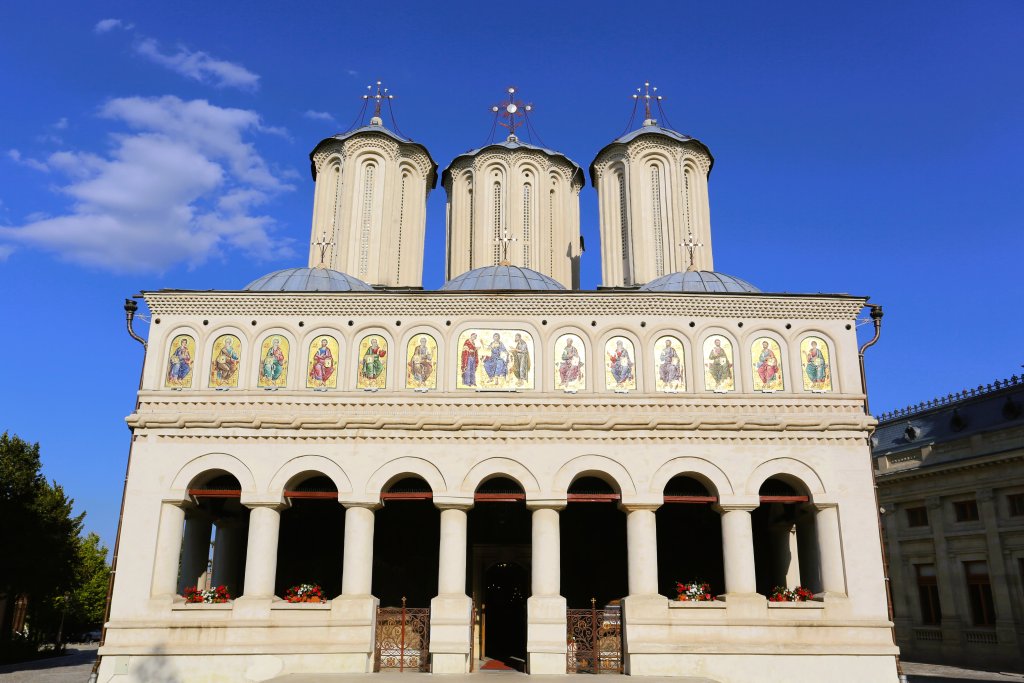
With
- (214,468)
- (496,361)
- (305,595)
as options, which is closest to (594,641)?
(305,595)

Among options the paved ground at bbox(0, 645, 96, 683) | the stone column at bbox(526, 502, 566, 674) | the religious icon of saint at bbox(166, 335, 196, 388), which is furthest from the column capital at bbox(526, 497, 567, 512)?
the paved ground at bbox(0, 645, 96, 683)

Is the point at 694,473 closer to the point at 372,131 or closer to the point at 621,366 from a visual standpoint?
the point at 621,366

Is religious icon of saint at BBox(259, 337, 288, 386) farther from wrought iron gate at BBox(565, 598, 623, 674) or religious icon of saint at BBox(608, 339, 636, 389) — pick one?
wrought iron gate at BBox(565, 598, 623, 674)

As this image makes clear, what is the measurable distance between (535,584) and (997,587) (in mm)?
18959

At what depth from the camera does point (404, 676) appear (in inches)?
667

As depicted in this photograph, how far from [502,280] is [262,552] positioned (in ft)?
31.6

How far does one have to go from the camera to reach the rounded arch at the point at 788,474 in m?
18.9

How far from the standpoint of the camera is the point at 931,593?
30.3 meters

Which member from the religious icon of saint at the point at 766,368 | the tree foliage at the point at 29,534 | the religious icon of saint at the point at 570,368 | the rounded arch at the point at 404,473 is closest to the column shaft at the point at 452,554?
the rounded arch at the point at 404,473

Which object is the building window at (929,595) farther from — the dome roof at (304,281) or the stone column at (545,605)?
the dome roof at (304,281)

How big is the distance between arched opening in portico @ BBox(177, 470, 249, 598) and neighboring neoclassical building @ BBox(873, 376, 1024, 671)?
2479cm

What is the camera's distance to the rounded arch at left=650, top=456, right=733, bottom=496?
1884 cm

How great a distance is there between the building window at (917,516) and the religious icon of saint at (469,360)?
2118cm

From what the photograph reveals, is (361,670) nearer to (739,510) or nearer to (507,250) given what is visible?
(739,510)
